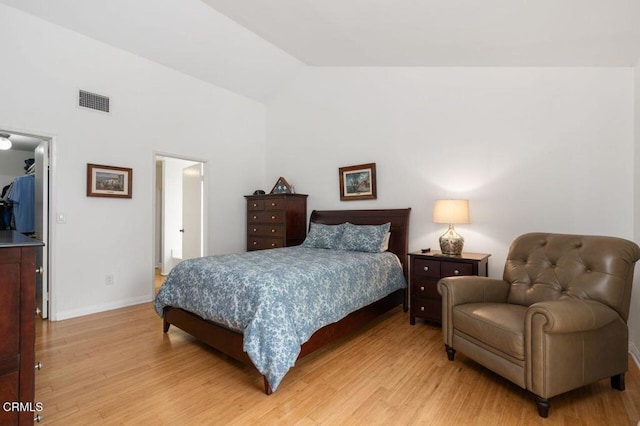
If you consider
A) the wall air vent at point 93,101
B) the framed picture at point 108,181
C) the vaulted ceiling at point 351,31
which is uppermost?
the vaulted ceiling at point 351,31

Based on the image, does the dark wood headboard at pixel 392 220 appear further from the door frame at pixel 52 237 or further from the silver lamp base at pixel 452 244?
the door frame at pixel 52 237

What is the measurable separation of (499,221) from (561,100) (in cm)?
127

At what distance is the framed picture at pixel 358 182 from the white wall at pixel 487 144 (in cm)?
10

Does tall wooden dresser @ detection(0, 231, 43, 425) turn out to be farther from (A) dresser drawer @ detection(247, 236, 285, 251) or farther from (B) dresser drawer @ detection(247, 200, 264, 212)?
(B) dresser drawer @ detection(247, 200, 264, 212)

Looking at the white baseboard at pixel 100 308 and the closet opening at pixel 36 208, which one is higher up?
the closet opening at pixel 36 208

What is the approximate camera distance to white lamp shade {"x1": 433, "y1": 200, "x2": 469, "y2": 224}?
3.12 metres

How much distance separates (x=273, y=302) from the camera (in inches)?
79.6

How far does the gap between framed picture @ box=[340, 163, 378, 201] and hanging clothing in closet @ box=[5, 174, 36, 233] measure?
13.1ft

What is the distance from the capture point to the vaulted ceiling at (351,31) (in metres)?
2.30

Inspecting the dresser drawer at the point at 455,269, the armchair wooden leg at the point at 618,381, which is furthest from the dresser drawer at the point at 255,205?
the armchair wooden leg at the point at 618,381

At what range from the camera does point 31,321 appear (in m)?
1.32

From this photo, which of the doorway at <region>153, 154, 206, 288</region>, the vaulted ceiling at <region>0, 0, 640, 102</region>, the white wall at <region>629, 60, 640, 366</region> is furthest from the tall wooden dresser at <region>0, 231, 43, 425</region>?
the white wall at <region>629, 60, 640, 366</region>

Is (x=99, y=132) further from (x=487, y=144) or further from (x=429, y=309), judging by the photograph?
(x=487, y=144)

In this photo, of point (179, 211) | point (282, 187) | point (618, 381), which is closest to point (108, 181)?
point (179, 211)
